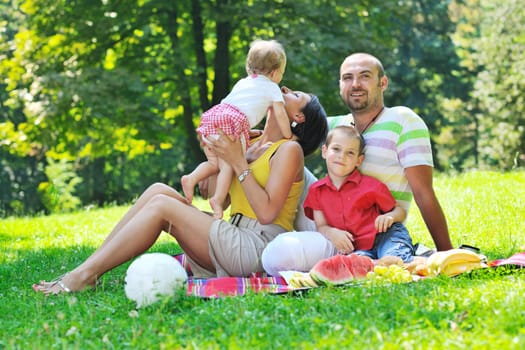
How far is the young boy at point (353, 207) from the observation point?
4.83m

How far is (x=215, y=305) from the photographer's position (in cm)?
383

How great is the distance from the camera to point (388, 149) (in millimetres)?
5133

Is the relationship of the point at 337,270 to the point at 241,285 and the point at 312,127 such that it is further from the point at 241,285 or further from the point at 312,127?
the point at 312,127

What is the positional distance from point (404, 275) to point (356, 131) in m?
1.18

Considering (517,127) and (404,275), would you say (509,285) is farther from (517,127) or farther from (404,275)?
(517,127)

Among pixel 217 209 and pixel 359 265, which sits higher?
pixel 217 209

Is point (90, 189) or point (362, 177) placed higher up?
point (362, 177)

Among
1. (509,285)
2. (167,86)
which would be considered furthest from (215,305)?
(167,86)

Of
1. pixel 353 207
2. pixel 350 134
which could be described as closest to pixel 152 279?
pixel 353 207

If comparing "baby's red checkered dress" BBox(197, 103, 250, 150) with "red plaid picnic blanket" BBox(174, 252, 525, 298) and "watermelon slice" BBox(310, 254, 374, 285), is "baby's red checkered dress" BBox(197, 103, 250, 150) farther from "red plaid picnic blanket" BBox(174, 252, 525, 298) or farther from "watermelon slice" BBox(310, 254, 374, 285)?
"watermelon slice" BBox(310, 254, 374, 285)

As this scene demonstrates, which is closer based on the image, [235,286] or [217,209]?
[235,286]

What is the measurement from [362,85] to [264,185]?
3.24 ft

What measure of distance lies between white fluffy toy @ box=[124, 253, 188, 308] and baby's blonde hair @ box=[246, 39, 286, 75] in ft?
6.21

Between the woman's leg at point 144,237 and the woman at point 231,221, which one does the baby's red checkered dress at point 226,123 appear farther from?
the woman's leg at point 144,237
